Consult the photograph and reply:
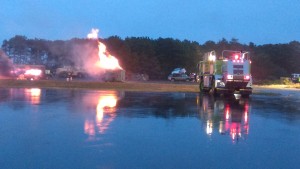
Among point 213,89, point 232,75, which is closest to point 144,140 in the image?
point 232,75

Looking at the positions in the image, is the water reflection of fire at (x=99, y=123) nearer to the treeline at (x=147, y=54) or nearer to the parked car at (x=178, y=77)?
the treeline at (x=147, y=54)

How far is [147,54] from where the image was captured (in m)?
93.1

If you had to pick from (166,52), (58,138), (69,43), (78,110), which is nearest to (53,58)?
(69,43)

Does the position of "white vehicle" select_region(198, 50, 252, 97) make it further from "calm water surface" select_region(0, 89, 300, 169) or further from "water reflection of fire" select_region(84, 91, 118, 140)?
"water reflection of fire" select_region(84, 91, 118, 140)

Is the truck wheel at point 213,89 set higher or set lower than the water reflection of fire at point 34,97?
higher

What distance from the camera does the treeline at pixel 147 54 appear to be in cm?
8494

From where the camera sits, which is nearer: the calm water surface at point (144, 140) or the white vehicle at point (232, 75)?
the calm water surface at point (144, 140)

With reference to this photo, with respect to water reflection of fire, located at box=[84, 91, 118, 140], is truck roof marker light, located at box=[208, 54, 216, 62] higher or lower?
higher

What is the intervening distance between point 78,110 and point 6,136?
6677mm

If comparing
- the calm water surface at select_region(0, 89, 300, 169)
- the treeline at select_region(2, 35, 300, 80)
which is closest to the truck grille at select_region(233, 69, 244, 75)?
the calm water surface at select_region(0, 89, 300, 169)

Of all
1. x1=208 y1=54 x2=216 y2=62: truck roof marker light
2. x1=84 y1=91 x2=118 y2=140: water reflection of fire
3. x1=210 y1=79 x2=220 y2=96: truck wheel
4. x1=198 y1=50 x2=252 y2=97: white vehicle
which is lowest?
x1=84 y1=91 x2=118 y2=140: water reflection of fire

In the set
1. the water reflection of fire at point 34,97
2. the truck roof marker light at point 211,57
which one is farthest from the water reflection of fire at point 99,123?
the truck roof marker light at point 211,57

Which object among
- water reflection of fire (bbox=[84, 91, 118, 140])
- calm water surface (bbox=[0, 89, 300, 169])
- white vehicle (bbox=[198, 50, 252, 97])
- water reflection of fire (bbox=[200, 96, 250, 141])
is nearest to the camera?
calm water surface (bbox=[0, 89, 300, 169])

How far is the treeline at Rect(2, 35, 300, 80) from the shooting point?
8494cm
